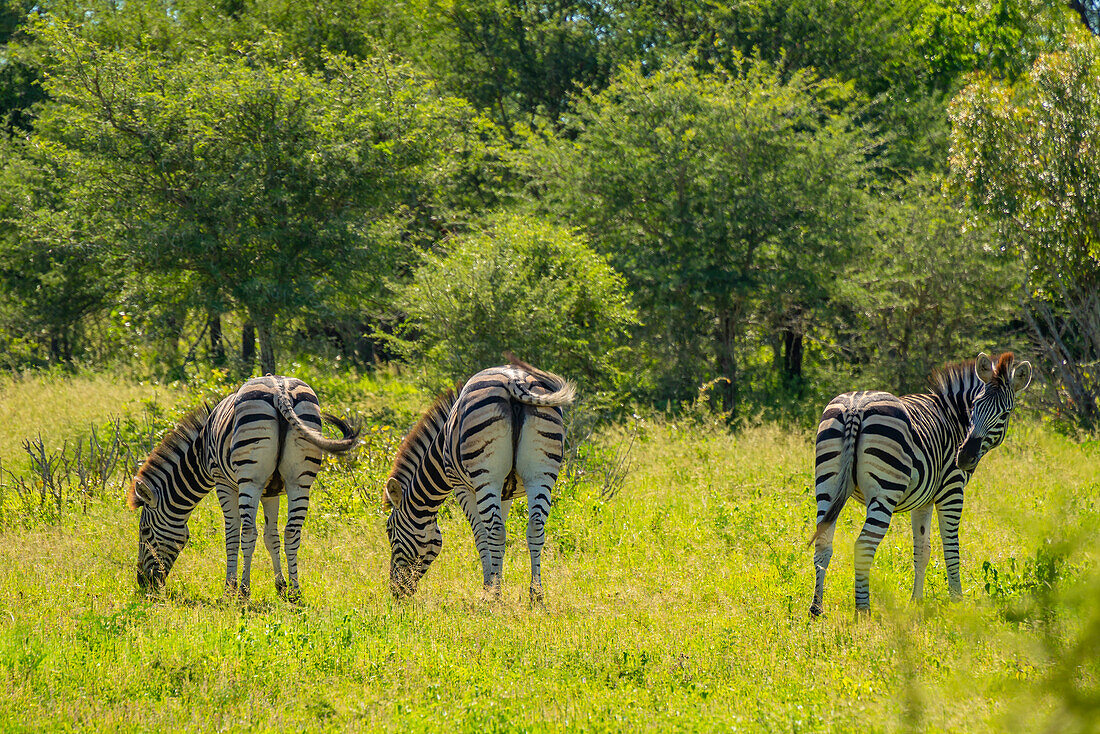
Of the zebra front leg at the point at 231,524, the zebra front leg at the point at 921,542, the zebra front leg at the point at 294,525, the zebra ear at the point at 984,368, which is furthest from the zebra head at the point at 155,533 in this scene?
the zebra ear at the point at 984,368

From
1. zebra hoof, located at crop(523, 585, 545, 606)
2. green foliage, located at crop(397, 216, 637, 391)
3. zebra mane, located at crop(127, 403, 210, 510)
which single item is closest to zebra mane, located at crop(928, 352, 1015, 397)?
zebra hoof, located at crop(523, 585, 545, 606)

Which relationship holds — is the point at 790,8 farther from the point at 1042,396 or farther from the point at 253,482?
the point at 253,482

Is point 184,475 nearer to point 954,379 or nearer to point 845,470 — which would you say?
point 845,470

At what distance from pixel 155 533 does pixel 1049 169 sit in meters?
15.1

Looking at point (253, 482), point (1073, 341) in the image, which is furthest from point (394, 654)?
point (1073, 341)

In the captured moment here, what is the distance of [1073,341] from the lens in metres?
21.7

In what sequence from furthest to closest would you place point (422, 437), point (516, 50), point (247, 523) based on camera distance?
point (516, 50) → point (422, 437) → point (247, 523)

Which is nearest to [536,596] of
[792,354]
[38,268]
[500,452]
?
[500,452]

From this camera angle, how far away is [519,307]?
15789 mm

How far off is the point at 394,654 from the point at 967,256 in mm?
17350

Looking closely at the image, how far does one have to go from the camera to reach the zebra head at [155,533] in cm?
913

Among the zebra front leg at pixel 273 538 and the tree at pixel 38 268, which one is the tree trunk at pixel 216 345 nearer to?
the tree at pixel 38 268

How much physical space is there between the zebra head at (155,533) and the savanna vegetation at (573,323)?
0.38 metres

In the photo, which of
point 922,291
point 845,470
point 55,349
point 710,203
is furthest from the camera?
point 55,349
